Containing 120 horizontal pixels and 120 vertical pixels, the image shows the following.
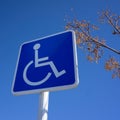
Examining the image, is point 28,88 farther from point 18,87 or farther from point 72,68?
point 72,68

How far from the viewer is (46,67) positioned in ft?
6.07

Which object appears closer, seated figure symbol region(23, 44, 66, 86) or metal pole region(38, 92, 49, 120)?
metal pole region(38, 92, 49, 120)

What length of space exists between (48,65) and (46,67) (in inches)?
0.8

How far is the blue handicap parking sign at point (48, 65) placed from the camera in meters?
1.73

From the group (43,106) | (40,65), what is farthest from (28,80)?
(43,106)

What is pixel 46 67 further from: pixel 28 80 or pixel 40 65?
pixel 28 80

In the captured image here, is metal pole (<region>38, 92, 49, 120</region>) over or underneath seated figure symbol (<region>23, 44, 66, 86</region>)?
underneath

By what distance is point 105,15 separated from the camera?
23.1 ft

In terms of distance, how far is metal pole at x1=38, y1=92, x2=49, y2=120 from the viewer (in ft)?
5.40

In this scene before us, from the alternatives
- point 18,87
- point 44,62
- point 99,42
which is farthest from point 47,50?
point 99,42

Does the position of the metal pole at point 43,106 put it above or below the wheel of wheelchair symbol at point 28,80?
below

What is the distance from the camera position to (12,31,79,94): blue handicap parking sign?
68.1 inches

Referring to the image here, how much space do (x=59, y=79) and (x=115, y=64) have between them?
532cm

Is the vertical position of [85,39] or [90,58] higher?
[85,39]
